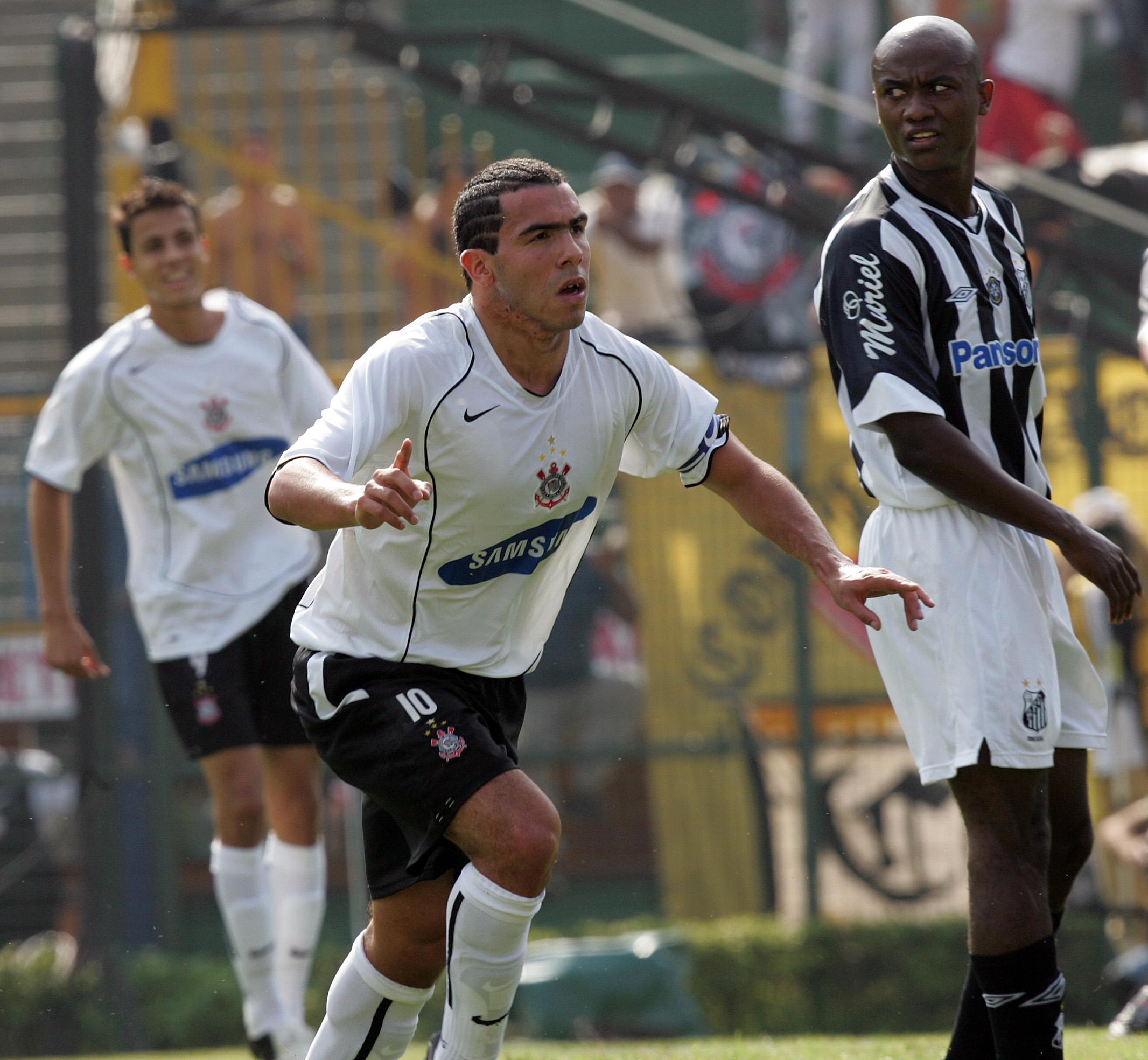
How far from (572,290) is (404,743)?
3.61ft

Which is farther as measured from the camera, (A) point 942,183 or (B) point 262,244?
(B) point 262,244

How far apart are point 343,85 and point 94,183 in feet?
9.65

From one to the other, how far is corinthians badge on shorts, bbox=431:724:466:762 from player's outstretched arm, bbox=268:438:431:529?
1.84 feet

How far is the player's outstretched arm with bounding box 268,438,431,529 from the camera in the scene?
330 cm

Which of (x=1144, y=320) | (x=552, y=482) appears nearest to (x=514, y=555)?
(x=552, y=482)

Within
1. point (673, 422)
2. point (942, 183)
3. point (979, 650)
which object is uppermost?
point (942, 183)

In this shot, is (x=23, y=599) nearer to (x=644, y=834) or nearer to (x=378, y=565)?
(x=644, y=834)

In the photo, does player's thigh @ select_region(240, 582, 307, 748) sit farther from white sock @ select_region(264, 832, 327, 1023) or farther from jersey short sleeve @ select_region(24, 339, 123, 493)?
jersey short sleeve @ select_region(24, 339, 123, 493)

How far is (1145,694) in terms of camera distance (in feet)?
32.4

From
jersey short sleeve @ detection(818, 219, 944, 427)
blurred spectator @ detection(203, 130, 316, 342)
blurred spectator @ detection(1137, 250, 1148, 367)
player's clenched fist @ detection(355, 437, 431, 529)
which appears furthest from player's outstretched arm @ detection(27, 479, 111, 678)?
blurred spectator @ detection(203, 130, 316, 342)

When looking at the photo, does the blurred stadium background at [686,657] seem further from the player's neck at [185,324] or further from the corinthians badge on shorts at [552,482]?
the corinthians badge on shorts at [552,482]

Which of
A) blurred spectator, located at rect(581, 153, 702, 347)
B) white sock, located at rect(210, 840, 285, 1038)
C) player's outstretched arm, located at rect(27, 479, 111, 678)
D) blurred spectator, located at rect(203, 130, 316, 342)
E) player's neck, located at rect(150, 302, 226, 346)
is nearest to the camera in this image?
white sock, located at rect(210, 840, 285, 1038)

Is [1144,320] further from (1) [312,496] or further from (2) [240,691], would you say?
(2) [240,691]

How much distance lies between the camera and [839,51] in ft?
43.4
